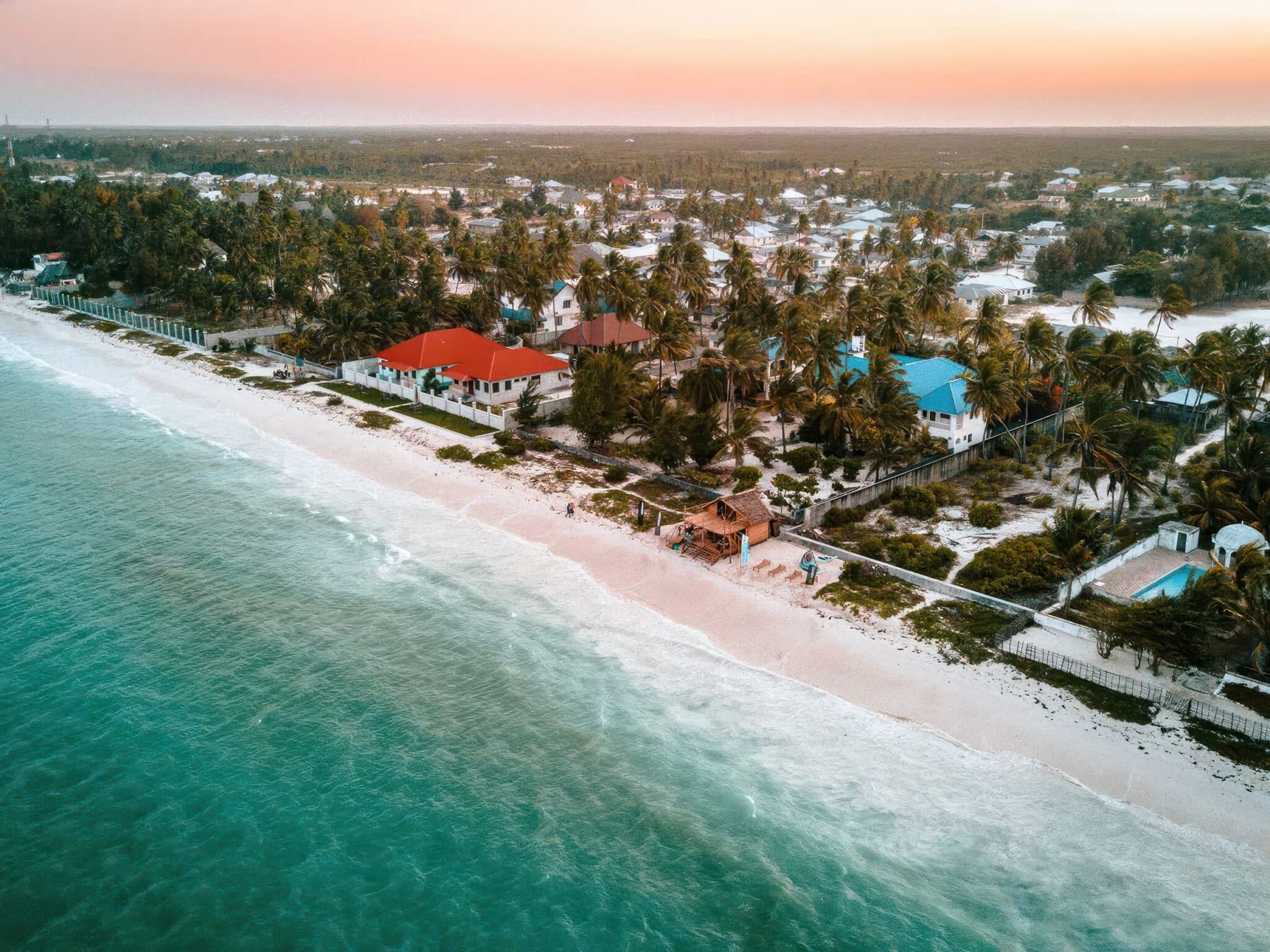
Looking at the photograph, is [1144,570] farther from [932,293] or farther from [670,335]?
[932,293]

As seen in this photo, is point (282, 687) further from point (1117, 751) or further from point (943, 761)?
point (1117, 751)

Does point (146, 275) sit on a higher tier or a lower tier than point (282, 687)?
higher

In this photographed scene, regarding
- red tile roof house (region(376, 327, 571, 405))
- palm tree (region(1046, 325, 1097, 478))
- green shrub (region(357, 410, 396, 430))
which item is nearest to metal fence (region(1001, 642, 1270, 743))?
palm tree (region(1046, 325, 1097, 478))

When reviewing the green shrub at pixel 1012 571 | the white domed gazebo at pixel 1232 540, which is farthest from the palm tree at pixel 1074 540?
the white domed gazebo at pixel 1232 540

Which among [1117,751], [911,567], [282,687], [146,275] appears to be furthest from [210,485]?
[146,275]

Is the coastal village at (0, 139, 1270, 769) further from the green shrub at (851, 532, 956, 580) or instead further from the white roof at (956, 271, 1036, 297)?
the white roof at (956, 271, 1036, 297)

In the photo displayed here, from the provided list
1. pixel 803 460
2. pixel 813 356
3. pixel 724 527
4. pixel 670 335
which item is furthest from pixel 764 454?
pixel 724 527
